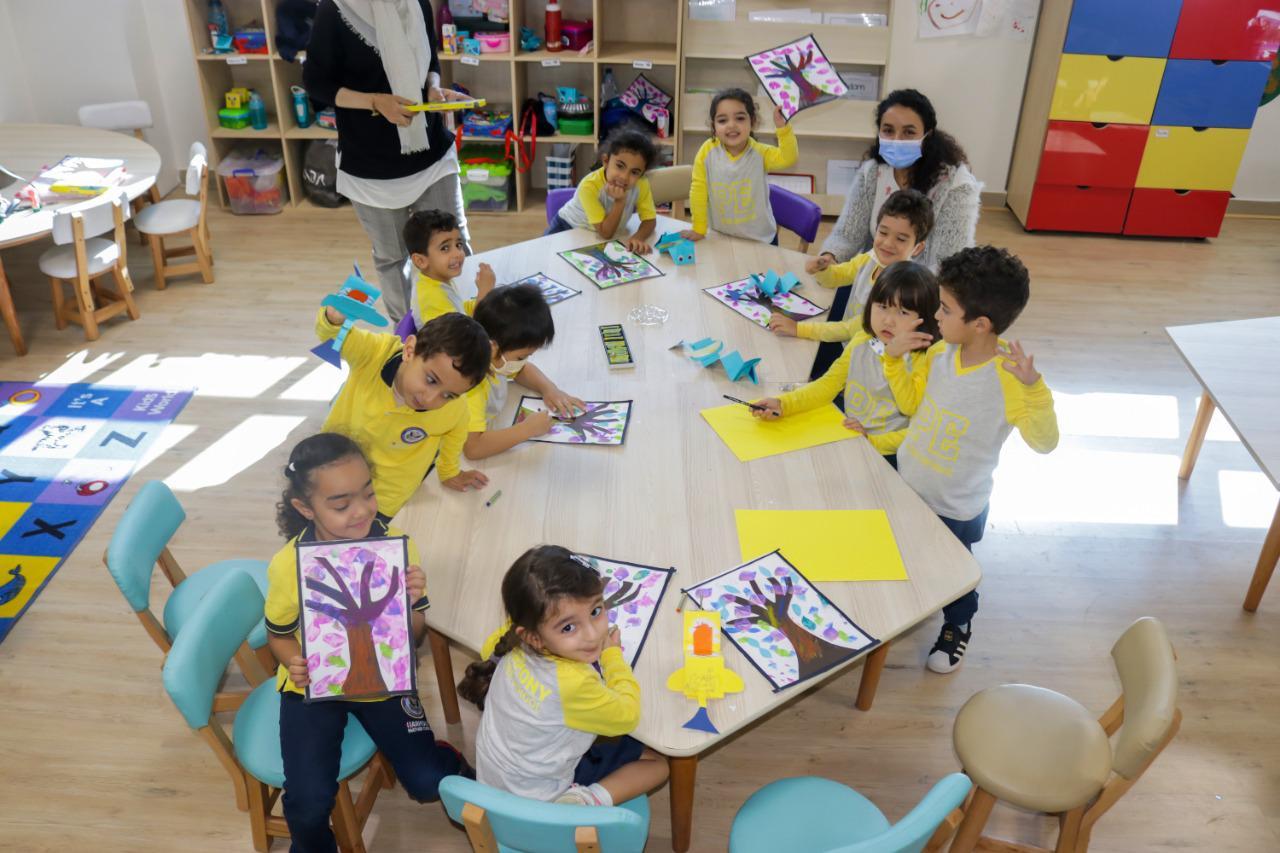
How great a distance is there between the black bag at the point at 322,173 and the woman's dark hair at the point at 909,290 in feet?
13.8

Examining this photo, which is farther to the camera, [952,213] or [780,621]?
[952,213]

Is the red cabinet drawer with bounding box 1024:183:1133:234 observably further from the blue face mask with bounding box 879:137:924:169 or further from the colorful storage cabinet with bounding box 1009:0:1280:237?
the blue face mask with bounding box 879:137:924:169

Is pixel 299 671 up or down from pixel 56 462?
up

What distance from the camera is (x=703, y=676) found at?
77.8 inches

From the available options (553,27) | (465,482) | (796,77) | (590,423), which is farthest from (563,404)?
(553,27)

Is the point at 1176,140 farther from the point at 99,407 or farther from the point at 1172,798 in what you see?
the point at 99,407

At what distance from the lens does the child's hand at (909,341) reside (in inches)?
102

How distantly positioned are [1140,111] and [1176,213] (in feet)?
2.24

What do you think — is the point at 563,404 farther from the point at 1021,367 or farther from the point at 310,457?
the point at 1021,367

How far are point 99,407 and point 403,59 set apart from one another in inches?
77.9

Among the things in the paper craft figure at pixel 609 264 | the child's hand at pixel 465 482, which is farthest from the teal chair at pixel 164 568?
the paper craft figure at pixel 609 264

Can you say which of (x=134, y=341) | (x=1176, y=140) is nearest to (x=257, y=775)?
(x=134, y=341)

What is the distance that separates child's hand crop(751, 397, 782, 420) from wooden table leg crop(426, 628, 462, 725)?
3.38ft

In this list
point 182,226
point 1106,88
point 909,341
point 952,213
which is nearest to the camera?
point 909,341
